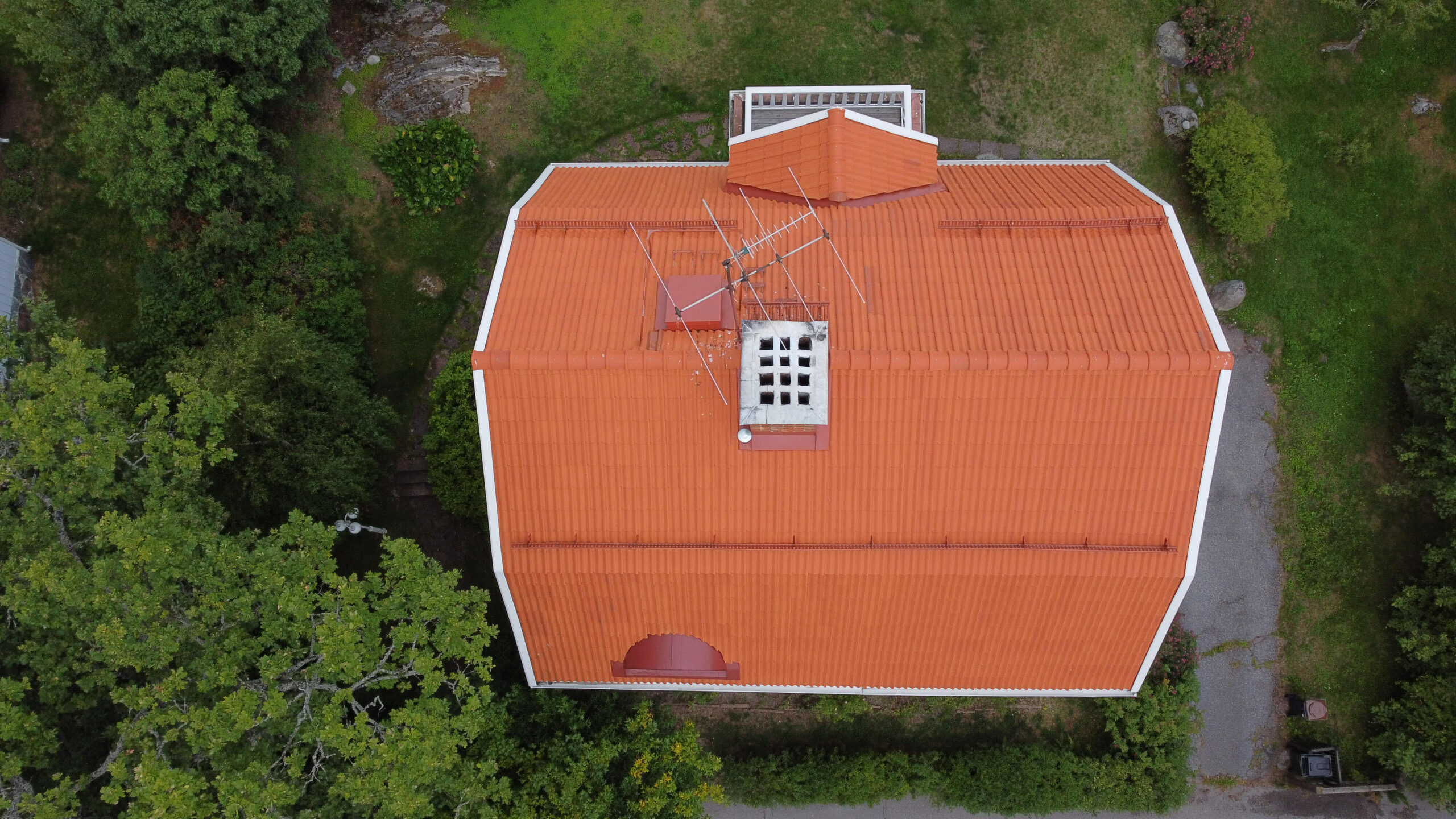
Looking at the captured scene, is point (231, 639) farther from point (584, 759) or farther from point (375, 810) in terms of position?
point (584, 759)

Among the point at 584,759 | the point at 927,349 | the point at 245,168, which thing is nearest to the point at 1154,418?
Result: the point at 927,349

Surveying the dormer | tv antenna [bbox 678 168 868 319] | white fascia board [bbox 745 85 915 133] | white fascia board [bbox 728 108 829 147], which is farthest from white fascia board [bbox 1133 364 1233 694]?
white fascia board [bbox 745 85 915 133]

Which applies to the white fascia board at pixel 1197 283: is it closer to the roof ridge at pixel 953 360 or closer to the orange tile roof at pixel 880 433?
the orange tile roof at pixel 880 433

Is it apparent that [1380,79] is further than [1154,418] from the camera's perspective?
Yes

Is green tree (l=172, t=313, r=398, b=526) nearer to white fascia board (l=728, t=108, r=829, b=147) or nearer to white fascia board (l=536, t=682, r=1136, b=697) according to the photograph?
white fascia board (l=536, t=682, r=1136, b=697)

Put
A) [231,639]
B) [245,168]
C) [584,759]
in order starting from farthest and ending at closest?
[245,168]
[584,759]
[231,639]

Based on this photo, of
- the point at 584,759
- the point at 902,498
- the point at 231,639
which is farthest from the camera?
the point at 584,759
